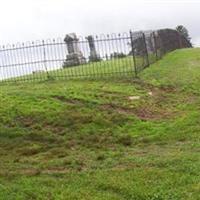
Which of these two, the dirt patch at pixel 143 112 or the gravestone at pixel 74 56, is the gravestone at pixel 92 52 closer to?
the gravestone at pixel 74 56

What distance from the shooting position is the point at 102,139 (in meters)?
11.4

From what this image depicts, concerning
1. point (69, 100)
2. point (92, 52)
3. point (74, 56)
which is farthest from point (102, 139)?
→ point (74, 56)

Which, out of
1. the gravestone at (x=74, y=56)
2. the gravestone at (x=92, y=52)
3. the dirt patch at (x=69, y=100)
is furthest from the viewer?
the gravestone at (x=74, y=56)

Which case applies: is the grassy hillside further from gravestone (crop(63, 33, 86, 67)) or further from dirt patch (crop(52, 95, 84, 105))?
gravestone (crop(63, 33, 86, 67))

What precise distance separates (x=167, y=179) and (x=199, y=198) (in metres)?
A: 0.92

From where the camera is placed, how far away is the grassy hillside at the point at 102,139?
818 cm

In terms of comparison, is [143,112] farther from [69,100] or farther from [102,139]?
[102,139]

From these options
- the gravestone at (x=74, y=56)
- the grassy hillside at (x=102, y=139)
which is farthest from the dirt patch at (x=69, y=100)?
the gravestone at (x=74, y=56)

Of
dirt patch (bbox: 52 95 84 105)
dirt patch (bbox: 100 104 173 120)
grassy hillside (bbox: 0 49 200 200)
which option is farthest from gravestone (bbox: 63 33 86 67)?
dirt patch (bbox: 100 104 173 120)

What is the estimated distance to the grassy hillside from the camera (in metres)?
8.18

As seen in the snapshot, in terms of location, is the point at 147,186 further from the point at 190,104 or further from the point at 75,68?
the point at 75,68

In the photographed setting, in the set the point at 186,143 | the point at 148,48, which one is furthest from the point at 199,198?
the point at 148,48

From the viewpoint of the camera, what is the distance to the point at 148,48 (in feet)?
74.3

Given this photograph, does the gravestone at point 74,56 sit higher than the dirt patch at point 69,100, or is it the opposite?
the gravestone at point 74,56
